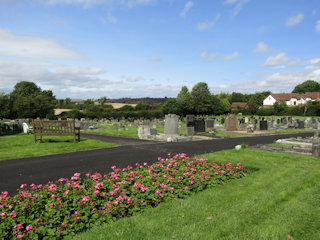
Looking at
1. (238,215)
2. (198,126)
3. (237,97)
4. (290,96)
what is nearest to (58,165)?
(238,215)

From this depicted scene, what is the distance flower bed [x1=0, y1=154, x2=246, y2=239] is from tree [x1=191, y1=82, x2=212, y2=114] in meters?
65.5

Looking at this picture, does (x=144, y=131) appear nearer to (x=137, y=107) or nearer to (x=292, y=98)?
(x=137, y=107)

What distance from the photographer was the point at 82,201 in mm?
4285

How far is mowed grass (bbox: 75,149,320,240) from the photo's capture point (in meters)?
3.72

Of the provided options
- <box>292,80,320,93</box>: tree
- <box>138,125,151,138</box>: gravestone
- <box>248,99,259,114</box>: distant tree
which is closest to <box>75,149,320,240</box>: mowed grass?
<box>138,125,151,138</box>: gravestone

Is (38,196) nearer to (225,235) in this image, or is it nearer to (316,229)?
(225,235)

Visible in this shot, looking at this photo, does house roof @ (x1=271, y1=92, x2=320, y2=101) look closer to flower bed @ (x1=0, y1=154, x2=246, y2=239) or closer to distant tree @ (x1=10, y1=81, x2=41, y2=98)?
distant tree @ (x1=10, y1=81, x2=41, y2=98)

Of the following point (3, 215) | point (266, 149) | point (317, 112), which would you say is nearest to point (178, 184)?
point (3, 215)

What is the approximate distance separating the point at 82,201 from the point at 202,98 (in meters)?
71.7

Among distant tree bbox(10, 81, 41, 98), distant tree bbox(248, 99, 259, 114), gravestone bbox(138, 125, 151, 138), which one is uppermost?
distant tree bbox(10, 81, 41, 98)

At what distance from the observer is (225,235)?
3.70 metres

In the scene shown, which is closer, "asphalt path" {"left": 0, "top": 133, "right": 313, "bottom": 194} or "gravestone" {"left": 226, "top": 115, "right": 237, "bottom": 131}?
"asphalt path" {"left": 0, "top": 133, "right": 313, "bottom": 194}

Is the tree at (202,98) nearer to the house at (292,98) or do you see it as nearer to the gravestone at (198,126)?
the house at (292,98)

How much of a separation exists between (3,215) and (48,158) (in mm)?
5988
